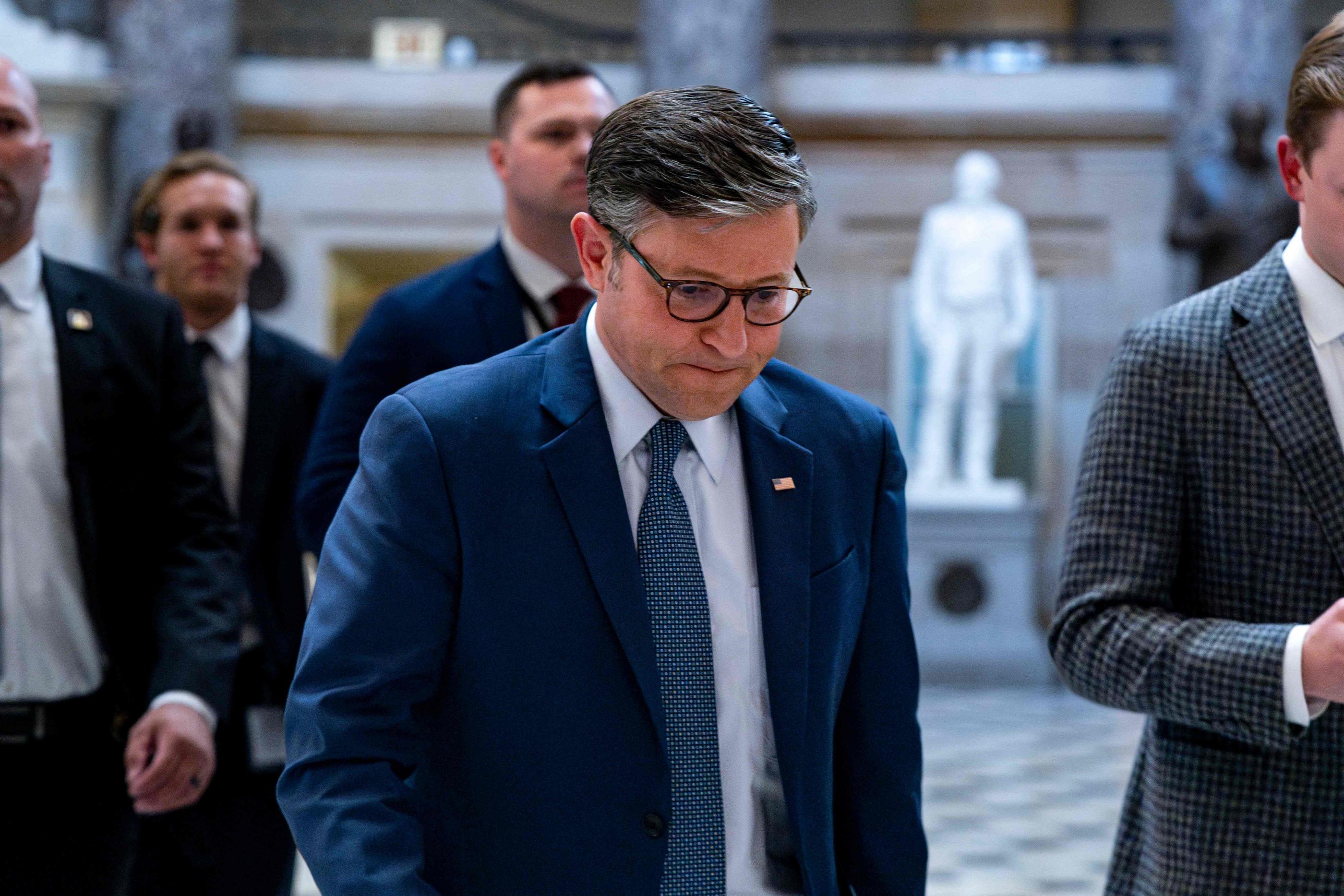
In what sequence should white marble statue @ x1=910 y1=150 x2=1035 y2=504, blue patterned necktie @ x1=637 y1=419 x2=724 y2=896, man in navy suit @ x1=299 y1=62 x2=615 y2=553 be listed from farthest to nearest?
white marble statue @ x1=910 y1=150 x2=1035 y2=504, man in navy suit @ x1=299 y1=62 x2=615 y2=553, blue patterned necktie @ x1=637 y1=419 x2=724 y2=896

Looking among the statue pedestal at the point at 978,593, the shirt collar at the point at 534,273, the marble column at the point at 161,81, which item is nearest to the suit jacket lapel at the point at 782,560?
the shirt collar at the point at 534,273

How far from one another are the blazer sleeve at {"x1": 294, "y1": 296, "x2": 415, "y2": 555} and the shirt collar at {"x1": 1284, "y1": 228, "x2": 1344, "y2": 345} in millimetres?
1545

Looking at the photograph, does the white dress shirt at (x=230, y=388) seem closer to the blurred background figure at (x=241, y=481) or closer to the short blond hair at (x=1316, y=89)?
the blurred background figure at (x=241, y=481)

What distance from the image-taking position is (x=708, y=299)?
62.4 inches

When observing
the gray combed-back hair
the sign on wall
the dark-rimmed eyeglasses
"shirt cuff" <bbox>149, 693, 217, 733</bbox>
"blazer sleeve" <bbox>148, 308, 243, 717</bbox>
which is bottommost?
"shirt cuff" <bbox>149, 693, 217, 733</bbox>

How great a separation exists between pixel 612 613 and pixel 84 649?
4.98ft

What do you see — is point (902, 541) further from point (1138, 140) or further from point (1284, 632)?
point (1138, 140)

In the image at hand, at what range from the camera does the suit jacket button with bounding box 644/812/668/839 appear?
160cm

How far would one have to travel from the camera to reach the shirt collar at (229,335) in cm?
398

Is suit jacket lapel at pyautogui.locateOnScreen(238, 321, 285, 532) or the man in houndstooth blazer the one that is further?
suit jacket lapel at pyautogui.locateOnScreen(238, 321, 285, 532)

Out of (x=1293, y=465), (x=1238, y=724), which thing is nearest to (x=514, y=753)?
(x=1238, y=724)

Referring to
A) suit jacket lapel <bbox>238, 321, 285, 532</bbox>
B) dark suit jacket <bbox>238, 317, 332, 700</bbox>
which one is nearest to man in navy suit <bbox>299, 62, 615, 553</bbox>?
dark suit jacket <bbox>238, 317, 332, 700</bbox>

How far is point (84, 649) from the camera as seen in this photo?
274 cm

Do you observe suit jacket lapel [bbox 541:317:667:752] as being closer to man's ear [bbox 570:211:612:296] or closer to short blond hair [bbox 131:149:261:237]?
man's ear [bbox 570:211:612:296]
